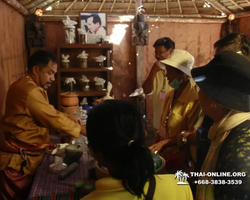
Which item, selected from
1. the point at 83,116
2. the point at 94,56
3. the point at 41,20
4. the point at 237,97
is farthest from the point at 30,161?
the point at 41,20

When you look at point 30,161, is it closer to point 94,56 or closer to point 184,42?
point 94,56

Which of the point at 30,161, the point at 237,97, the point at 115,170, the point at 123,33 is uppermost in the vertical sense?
the point at 123,33

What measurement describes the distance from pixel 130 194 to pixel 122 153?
151mm

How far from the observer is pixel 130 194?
0.84 metres

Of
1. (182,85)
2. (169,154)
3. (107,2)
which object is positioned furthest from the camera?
(107,2)

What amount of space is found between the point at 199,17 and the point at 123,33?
1.49 meters

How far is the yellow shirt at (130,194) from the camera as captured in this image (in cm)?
83

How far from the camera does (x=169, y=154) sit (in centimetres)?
183

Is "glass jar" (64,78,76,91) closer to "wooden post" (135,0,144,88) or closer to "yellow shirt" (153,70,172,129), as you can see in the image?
"wooden post" (135,0,144,88)

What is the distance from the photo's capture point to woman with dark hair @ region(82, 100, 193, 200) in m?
0.82

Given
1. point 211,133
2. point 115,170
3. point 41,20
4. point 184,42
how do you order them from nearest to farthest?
1. point 115,170
2. point 211,133
3. point 41,20
4. point 184,42

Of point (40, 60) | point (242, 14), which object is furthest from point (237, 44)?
point (242, 14)

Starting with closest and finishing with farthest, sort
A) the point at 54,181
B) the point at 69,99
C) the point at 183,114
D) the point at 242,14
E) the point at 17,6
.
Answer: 1. the point at 54,181
2. the point at 183,114
3. the point at 17,6
4. the point at 69,99
5. the point at 242,14

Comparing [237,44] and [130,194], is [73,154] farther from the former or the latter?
[237,44]
